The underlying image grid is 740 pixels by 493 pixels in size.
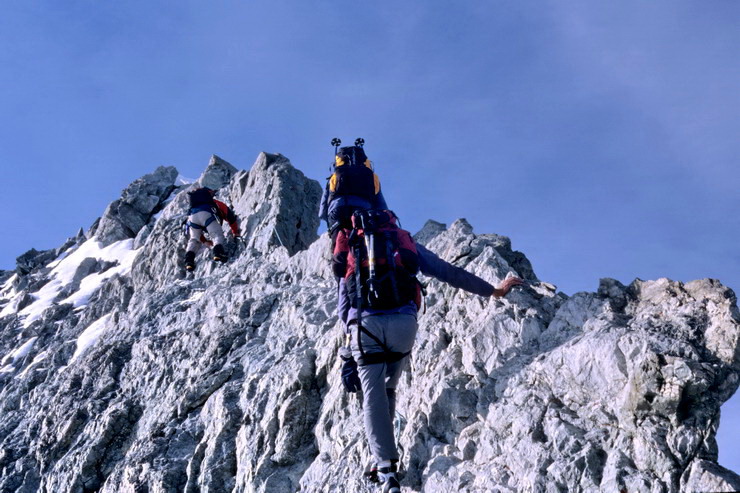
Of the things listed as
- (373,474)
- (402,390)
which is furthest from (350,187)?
(373,474)

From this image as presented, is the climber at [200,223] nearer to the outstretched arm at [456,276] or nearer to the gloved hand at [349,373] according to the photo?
the outstretched arm at [456,276]

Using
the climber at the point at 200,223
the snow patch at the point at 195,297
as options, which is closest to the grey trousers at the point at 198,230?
the climber at the point at 200,223

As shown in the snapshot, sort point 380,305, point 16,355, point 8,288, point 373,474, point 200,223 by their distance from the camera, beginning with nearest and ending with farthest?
point 373,474 < point 380,305 < point 200,223 < point 16,355 < point 8,288

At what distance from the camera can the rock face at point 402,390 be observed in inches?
291

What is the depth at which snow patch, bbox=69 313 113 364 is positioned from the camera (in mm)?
21359

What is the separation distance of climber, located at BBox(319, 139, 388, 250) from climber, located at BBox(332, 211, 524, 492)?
162 centimetres

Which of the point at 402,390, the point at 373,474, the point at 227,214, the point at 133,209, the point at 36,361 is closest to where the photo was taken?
the point at 373,474

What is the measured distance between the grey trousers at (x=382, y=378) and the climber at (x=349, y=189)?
253 centimetres

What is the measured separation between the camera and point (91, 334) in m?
22.6

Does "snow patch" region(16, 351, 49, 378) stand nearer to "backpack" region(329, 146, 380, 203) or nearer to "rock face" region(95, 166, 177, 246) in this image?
"rock face" region(95, 166, 177, 246)

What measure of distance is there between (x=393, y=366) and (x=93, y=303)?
769 inches

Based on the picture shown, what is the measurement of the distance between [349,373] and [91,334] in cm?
1622

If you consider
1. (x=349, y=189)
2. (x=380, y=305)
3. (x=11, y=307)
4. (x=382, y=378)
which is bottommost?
(x=382, y=378)

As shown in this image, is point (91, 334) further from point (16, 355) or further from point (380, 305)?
point (380, 305)
